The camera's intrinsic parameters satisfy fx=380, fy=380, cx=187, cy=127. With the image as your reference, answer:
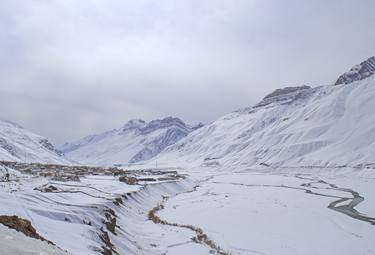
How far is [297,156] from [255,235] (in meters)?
159

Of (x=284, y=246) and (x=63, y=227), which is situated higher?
(x=63, y=227)

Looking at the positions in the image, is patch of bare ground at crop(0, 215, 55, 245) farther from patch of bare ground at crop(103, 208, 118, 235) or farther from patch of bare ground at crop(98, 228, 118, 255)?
patch of bare ground at crop(103, 208, 118, 235)

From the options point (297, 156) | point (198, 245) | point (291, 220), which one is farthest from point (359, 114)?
point (198, 245)

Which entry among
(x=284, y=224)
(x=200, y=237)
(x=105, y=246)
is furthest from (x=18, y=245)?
(x=284, y=224)

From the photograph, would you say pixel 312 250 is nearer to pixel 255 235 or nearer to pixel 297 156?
pixel 255 235

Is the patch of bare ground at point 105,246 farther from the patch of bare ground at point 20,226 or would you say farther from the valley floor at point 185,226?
the patch of bare ground at point 20,226

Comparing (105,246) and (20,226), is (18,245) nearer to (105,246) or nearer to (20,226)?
(20,226)

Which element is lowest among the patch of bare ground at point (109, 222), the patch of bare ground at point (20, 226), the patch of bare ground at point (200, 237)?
the patch of bare ground at point (200, 237)

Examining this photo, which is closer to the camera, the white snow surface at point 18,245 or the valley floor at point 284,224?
the white snow surface at point 18,245

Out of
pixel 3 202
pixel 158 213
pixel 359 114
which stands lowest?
pixel 158 213

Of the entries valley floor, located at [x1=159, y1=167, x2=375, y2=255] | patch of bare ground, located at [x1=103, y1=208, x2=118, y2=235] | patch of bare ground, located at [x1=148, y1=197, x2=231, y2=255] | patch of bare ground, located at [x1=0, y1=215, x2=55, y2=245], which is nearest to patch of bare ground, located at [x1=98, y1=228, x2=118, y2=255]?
patch of bare ground, located at [x1=103, y1=208, x2=118, y2=235]

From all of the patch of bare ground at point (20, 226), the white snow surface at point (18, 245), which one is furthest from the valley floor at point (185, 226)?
the patch of bare ground at point (20, 226)

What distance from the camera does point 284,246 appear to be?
84.0ft

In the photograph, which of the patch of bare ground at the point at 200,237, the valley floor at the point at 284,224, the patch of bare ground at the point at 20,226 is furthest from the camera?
the valley floor at the point at 284,224
